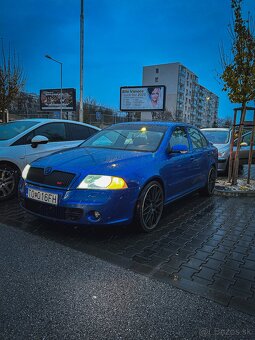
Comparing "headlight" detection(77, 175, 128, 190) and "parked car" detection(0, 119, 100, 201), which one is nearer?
"headlight" detection(77, 175, 128, 190)

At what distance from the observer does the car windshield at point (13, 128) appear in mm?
5421

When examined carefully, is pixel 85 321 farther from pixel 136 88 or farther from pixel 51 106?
pixel 51 106

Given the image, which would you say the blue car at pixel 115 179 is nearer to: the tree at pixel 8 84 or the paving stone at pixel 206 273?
the paving stone at pixel 206 273

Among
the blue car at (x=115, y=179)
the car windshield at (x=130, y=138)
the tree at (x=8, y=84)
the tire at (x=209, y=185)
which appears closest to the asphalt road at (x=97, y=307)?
the blue car at (x=115, y=179)

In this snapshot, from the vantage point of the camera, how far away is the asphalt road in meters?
1.95

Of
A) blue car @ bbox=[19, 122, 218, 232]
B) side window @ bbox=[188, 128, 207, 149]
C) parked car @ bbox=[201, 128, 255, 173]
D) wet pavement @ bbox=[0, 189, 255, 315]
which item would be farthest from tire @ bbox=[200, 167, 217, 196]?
parked car @ bbox=[201, 128, 255, 173]

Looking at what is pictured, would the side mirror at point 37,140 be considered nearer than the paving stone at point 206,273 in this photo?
No

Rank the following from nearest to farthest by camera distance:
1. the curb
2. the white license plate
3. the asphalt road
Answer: the asphalt road
the white license plate
the curb

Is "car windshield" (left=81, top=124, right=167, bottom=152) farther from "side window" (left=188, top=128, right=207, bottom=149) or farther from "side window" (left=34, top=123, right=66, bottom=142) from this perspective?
"side window" (left=34, top=123, right=66, bottom=142)

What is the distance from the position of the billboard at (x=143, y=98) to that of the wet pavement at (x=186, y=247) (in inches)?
903

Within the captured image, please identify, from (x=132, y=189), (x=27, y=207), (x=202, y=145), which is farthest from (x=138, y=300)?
(x=202, y=145)

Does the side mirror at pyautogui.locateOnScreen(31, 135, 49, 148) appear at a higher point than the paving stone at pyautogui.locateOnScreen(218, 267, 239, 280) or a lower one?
higher

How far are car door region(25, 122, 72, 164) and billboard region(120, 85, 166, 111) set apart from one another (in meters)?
21.6

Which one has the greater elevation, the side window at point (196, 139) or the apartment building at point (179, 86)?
the apartment building at point (179, 86)
